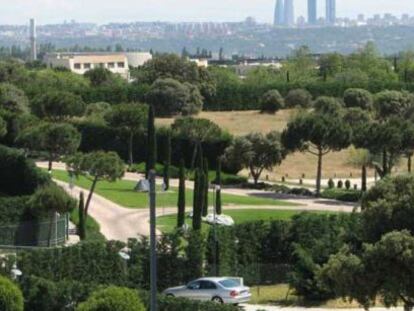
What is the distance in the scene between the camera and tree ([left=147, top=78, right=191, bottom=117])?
341 feet

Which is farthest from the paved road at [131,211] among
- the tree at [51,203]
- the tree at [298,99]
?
the tree at [298,99]

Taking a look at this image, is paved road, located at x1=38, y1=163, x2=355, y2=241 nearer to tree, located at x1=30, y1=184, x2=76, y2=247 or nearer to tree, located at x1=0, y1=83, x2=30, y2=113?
tree, located at x1=30, y1=184, x2=76, y2=247

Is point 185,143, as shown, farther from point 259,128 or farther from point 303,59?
point 303,59

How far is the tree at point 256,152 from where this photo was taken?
76188 millimetres

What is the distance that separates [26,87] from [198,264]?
7088cm

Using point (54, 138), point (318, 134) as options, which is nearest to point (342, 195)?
point (318, 134)

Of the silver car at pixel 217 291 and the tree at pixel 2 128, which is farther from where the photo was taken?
the tree at pixel 2 128

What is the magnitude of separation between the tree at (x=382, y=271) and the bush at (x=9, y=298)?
771 centimetres

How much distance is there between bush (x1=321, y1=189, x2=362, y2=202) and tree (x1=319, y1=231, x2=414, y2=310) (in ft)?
127

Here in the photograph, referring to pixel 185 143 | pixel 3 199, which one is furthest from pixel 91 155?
pixel 185 143

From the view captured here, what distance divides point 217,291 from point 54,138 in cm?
3397

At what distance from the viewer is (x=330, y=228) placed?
4684 centimetres

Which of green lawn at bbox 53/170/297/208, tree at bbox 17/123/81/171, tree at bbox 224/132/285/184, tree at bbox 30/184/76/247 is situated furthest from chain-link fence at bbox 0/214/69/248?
tree at bbox 224/132/285/184

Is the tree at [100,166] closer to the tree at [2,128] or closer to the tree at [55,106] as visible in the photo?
the tree at [2,128]
